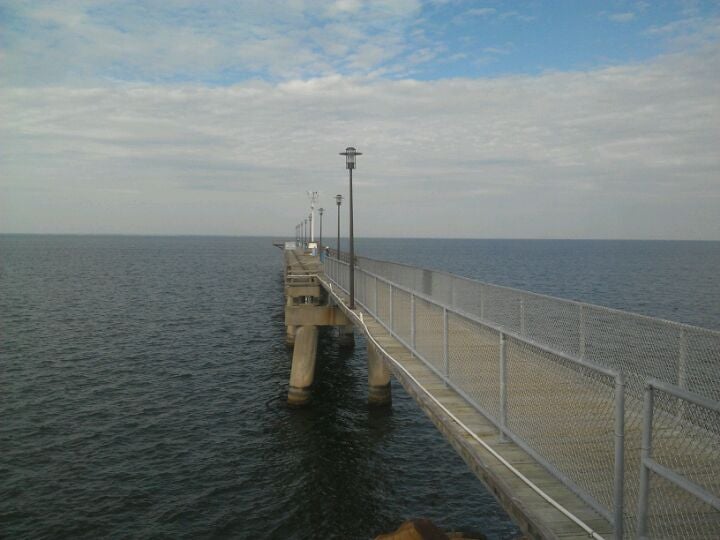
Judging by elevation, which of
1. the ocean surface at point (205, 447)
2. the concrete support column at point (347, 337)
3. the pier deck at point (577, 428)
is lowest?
the ocean surface at point (205, 447)

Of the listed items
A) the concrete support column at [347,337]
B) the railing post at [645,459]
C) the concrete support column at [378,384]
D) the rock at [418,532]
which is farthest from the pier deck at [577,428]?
the concrete support column at [347,337]

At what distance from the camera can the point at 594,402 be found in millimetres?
6047

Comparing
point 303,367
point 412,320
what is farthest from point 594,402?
point 303,367

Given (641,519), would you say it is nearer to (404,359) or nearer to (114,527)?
(404,359)

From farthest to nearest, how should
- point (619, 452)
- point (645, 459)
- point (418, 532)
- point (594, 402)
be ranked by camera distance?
point (418, 532)
point (594, 402)
point (619, 452)
point (645, 459)

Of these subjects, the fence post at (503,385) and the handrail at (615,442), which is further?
the fence post at (503,385)

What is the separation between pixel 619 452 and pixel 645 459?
14.9 inches

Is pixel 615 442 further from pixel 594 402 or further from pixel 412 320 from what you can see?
pixel 412 320

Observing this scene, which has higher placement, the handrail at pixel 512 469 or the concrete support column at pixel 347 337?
the handrail at pixel 512 469

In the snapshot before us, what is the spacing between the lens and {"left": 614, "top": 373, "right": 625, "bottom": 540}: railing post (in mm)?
4352

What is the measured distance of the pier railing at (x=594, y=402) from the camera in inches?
176

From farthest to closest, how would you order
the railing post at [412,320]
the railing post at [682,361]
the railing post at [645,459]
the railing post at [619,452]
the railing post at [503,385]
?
the railing post at [412,320] < the railing post at [682,361] < the railing post at [503,385] < the railing post at [619,452] < the railing post at [645,459]

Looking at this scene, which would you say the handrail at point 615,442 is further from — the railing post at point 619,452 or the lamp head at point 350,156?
the lamp head at point 350,156

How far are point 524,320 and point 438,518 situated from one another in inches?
184
